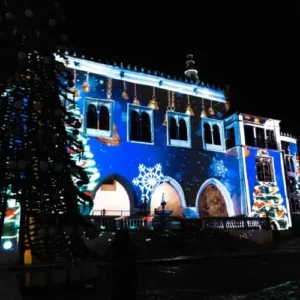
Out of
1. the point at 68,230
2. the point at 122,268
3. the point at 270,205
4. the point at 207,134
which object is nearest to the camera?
the point at 122,268

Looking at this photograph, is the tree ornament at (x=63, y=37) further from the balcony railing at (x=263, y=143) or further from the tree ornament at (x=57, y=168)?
the balcony railing at (x=263, y=143)

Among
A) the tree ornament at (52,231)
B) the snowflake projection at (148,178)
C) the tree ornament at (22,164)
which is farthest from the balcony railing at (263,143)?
the tree ornament at (22,164)

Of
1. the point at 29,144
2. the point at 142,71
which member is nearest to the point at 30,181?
the point at 29,144

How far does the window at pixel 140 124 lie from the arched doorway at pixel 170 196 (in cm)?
319

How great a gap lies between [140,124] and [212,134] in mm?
6292

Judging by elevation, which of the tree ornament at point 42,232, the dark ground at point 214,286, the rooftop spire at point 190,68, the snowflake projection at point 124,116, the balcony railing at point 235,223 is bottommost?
the dark ground at point 214,286

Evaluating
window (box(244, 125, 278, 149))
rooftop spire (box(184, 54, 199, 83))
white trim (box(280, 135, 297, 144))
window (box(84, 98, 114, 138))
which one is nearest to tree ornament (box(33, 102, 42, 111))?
window (box(84, 98, 114, 138))

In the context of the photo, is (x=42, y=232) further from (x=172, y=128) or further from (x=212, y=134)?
(x=212, y=134)

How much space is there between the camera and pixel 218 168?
2542cm

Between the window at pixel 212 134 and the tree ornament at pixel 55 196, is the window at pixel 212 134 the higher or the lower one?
the higher one

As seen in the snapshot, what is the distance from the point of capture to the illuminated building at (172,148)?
21.5m

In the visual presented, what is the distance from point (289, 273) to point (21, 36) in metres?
10.2

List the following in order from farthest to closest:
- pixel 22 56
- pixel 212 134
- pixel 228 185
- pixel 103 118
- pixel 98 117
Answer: pixel 212 134 < pixel 228 185 < pixel 103 118 < pixel 98 117 < pixel 22 56

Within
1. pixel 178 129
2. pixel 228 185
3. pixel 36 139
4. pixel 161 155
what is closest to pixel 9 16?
pixel 36 139
